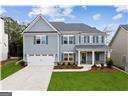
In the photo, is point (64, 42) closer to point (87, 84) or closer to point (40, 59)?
point (40, 59)

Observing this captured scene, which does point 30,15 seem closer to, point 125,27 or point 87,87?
point 125,27

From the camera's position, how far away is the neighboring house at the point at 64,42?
60.3ft

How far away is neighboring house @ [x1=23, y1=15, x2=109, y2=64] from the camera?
18.4 meters

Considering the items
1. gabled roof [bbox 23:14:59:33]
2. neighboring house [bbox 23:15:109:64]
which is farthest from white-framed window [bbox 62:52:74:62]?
gabled roof [bbox 23:14:59:33]

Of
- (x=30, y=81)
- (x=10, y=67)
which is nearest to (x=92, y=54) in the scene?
(x=10, y=67)

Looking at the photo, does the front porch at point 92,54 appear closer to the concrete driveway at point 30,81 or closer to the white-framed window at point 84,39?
the white-framed window at point 84,39

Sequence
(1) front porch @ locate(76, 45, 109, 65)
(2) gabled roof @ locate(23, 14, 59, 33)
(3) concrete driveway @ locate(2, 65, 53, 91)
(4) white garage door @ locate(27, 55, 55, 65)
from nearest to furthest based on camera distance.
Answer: (3) concrete driveway @ locate(2, 65, 53, 91) < (4) white garage door @ locate(27, 55, 55, 65) < (2) gabled roof @ locate(23, 14, 59, 33) < (1) front porch @ locate(76, 45, 109, 65)

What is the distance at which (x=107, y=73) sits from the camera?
15141mm

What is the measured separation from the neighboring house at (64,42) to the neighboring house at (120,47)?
0.51m

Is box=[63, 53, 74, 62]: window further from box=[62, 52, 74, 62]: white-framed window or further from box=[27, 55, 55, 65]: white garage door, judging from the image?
box=[27, 55, 55, 65]: white garage door

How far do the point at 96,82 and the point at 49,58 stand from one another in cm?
626

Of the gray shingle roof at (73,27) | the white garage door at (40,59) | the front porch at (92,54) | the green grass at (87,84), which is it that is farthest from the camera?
the gray shingle roof at (73,27)

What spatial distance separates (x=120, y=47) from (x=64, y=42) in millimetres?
3077

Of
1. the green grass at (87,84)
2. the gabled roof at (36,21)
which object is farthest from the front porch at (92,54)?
the green grass at (87,84)
